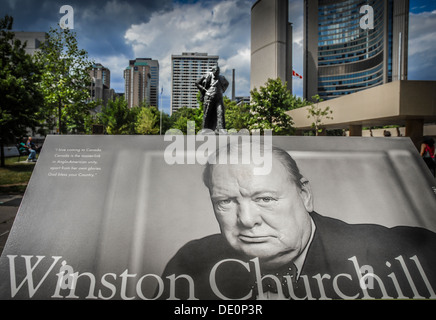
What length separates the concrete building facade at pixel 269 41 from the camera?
1724 inches

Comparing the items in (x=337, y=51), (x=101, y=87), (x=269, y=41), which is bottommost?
(x=101, y=87)

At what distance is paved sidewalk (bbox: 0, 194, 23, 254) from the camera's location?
161 inches

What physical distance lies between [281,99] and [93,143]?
61.2 ft

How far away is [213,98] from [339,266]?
4782 mm

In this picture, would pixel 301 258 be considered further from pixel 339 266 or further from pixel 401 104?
pixel 401 104

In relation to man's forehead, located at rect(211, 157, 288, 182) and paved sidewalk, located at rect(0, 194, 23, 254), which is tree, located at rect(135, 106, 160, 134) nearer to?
paved sidewalk, located at rect(0, 194, 23, 254)

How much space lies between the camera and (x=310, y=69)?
213ft

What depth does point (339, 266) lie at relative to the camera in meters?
2.46

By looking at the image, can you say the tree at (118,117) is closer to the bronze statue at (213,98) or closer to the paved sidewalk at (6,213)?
the paved sidewalk at (6,213)

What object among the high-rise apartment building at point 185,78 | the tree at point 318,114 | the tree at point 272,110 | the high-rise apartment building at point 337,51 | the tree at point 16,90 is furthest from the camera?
the high-rise apartment building at point 337,51

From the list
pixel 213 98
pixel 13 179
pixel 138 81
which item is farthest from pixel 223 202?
pixel 138 81

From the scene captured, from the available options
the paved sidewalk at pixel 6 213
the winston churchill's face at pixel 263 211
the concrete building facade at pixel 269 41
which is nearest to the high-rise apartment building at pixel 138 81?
the concrete building facade at pixel 269 41

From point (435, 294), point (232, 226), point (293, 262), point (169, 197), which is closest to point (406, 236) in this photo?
point (435, 294)

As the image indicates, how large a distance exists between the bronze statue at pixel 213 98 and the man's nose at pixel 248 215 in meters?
3.68
